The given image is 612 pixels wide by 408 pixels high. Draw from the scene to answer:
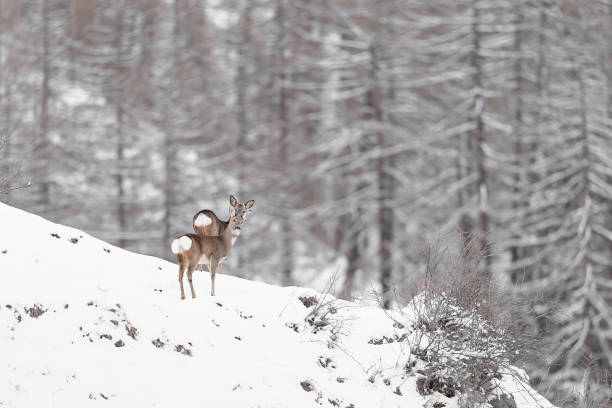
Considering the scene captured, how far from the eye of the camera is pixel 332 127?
32.6m

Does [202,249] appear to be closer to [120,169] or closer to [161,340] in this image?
[161,340]

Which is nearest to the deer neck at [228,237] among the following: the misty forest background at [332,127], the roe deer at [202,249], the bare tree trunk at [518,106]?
the roe deer at [202,249]

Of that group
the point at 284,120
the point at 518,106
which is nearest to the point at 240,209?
the point at 518,106

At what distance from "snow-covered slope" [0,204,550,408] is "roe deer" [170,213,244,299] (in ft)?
1.74

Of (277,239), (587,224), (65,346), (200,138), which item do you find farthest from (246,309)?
(200,138)

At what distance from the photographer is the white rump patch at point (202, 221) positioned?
10.9 meters

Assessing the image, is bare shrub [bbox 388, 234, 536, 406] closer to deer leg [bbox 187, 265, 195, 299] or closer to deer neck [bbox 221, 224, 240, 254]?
deer neck [bbox 221, 224, 240, 254]

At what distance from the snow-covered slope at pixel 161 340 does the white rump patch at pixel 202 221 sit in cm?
84

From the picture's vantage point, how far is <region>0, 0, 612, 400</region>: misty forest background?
27.2 m

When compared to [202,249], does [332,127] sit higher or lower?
lower

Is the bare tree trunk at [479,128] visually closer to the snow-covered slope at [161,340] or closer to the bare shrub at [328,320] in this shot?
the snow-covered slope at [161,340]

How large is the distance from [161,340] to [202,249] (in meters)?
1.21

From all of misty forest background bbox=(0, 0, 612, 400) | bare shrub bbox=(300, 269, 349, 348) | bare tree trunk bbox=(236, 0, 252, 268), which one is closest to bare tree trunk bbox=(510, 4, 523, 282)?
misty forest background bbox=(0, 0, 612, 400)

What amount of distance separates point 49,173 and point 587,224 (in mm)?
18273
